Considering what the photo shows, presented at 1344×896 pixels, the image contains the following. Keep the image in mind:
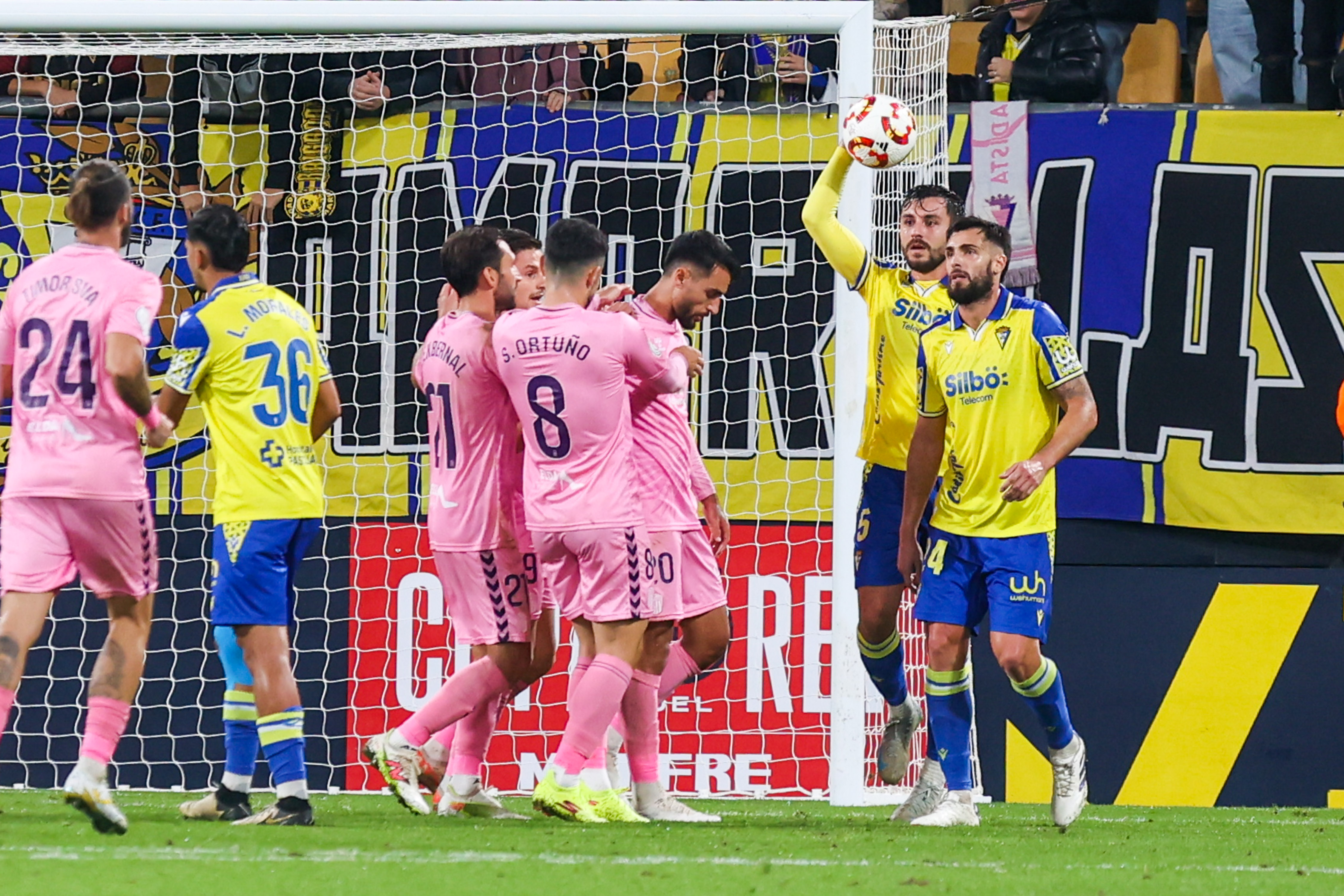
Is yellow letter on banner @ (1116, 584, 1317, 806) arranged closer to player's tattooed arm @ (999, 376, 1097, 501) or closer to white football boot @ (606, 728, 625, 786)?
player's tattooed arm @ (999, 376, 1097, 501)

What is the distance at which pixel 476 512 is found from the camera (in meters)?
6.09

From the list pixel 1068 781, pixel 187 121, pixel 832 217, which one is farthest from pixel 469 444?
pixel 187 121

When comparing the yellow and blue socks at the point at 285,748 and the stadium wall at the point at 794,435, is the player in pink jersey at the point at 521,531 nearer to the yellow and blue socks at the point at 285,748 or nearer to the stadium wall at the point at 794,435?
the yellow and blue socks at the point at 285,748

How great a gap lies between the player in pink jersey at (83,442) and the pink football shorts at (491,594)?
113 centimetres

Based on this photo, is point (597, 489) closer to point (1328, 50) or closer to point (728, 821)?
point (728, 821)

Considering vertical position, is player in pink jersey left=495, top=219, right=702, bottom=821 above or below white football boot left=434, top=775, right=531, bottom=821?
above

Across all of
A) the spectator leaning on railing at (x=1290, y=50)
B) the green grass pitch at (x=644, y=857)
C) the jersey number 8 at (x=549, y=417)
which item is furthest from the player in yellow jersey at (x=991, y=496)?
the spectator leaning on railing at (x=1290, y=50)

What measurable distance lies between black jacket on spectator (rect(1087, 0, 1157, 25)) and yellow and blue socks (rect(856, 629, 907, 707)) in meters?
3.82

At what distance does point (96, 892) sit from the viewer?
4.02 metres

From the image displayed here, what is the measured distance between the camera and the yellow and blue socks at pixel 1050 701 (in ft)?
18.7

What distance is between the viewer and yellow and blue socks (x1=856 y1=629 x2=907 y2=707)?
22.1 ft

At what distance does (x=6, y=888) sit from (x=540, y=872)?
121 cm

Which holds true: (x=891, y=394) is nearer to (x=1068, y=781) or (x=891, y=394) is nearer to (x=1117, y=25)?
(x=1068, y=781)

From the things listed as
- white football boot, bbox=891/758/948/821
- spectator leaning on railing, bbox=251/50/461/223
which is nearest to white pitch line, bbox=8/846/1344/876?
white football boot, bbox=891/758/948/821
